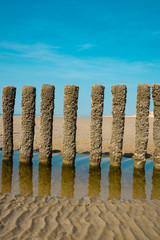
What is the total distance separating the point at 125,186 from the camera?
6500 millimetres

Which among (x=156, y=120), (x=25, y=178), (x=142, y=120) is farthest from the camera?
(x=156, y=120)

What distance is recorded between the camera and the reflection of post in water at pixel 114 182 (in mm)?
5827

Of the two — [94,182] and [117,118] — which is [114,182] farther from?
[117,118]

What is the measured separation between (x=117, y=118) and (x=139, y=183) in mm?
2303

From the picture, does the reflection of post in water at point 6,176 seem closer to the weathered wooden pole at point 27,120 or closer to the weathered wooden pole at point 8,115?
the weathered wooden pole at point 8,115

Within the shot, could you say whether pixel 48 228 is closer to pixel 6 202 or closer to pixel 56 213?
pixel 56 213

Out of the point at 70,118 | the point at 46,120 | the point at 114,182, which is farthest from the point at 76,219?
the point at 46,120

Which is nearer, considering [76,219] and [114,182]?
[76,219]

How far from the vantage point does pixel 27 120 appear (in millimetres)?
8008

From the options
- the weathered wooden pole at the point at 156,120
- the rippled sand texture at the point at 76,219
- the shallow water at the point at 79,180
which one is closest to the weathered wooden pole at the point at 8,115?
the shallow water at the point at 79,180

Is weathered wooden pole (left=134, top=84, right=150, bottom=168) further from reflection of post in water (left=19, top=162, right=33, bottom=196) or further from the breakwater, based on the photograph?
reflection of post in water (left=19, top=162, right=33, bottom=196)

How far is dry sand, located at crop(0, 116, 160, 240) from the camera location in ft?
11.9

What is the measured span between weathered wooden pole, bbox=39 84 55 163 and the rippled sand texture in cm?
292

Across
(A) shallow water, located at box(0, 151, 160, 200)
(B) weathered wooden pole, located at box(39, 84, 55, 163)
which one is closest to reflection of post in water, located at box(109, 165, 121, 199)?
(A) shallow water, located at box(0, 151, 160, 200)
